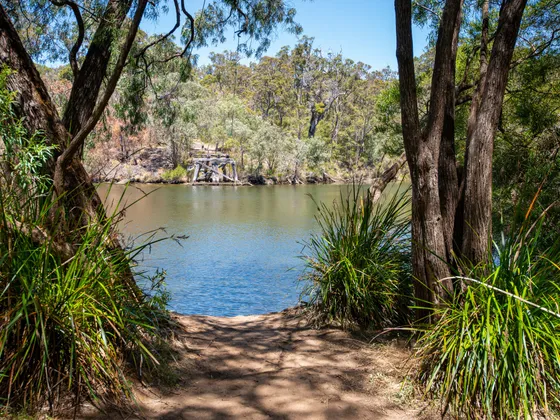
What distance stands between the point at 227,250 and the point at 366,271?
9.65 metres

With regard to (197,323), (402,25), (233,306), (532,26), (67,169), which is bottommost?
(233,306)

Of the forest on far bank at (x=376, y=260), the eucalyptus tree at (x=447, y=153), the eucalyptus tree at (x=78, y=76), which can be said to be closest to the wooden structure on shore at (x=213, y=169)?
the eucalyptus tree at (x=78, y=76)

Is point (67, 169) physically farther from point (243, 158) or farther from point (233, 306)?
point (243, 158)

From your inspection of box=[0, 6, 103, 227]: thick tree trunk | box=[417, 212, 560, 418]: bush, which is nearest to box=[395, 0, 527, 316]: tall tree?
box=[417, 212, 560, 418]: bush

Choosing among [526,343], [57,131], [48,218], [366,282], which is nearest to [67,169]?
[57,131]

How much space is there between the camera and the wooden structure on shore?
36844 millimetres

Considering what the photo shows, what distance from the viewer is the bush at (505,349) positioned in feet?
7.09

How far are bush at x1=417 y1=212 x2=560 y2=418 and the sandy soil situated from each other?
0.29m

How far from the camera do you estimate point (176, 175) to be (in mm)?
37625

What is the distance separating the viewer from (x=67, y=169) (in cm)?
327

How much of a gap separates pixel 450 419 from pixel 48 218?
231cm

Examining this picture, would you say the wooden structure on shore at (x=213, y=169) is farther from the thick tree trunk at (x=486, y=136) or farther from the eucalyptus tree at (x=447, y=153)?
the thick tree trunk at (x=486, y=136)

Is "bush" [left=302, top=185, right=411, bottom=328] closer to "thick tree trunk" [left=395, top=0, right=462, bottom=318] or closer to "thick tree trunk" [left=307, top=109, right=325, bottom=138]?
"thick tree trunk" [left=395, top=0, right=462, bottom=318]

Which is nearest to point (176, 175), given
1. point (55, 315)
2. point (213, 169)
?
point (213, 169)
